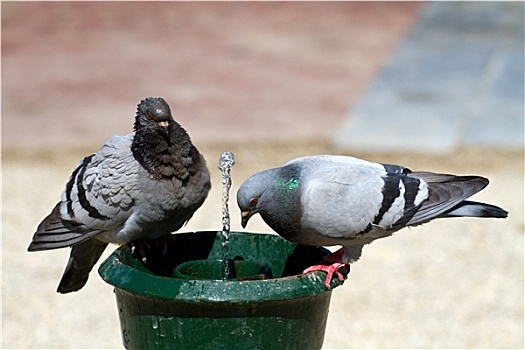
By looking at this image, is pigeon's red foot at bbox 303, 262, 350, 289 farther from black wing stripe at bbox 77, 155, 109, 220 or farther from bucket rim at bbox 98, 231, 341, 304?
black wing stripe at bbox 77, 155, 109, 220

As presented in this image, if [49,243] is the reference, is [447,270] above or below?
below

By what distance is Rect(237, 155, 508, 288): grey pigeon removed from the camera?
3.55m

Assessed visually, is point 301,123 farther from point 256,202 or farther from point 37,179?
point 256,202

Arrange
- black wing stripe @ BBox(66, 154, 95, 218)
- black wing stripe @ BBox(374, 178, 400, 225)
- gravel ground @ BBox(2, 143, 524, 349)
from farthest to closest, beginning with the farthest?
gravel ground @ BBox(2, 143, 524, 349)
black wing stripe @ BBox(66, 154, 95, 218)
black wing stripe @ BBox(374, 178, 400, 225)

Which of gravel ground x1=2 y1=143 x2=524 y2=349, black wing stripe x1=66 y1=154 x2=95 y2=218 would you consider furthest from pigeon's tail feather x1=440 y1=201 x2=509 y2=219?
gravel ground x1=2 y1=143 x2=524 y2=349

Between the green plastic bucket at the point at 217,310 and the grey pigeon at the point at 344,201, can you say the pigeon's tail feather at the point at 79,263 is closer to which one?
the green plastic bucket at the point at 217,310

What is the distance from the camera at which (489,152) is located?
27.2 ft

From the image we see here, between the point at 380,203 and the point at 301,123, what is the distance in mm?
5674

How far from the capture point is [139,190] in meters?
3.85

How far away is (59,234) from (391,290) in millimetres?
2741

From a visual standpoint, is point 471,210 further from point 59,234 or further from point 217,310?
point 59,234

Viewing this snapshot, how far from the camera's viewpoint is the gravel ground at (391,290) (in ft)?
18.2

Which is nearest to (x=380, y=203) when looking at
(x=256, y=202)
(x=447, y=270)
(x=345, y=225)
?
(x=345, y=225)

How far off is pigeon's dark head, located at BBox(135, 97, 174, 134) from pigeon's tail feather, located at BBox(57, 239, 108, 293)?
0.82 m
